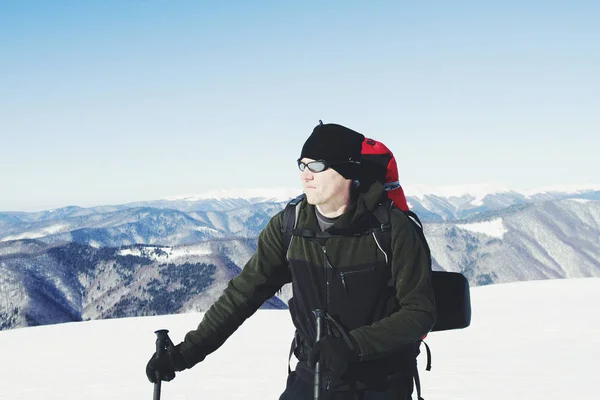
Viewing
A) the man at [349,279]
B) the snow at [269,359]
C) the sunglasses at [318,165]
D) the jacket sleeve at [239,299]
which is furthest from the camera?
the snow at [269,359]

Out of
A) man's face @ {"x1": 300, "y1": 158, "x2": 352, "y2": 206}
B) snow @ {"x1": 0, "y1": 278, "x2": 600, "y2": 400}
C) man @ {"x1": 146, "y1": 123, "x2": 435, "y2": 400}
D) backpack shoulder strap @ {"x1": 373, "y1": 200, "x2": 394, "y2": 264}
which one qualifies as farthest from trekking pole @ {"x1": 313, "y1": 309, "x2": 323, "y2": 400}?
snow @ {"x1": 0, "y1": 278, "x2": 600, "y2": 400}

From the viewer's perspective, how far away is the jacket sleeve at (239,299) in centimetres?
350

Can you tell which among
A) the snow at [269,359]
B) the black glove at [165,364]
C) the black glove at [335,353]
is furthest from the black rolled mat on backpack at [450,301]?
the snow at [269,359]

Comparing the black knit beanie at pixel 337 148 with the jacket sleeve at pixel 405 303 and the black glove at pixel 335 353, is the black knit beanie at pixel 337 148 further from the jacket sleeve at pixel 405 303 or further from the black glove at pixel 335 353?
the black glove at pixel 335 353

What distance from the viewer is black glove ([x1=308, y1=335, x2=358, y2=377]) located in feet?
9.39

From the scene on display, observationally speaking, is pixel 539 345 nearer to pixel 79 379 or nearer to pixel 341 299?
pixel 79 379

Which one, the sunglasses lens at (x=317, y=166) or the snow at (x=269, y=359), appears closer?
the sunglasses lens at (x=317, y=166)

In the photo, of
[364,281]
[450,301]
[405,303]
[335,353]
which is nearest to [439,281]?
[450,301]

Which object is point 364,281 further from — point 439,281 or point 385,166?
point 385,166

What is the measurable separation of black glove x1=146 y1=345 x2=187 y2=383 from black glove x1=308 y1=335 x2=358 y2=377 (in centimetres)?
99

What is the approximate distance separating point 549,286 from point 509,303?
4.74 meters

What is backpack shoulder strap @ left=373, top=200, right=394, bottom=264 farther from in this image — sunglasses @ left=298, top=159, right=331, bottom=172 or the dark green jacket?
sunglasses @ left=298, top=159, right=331, bottom=172

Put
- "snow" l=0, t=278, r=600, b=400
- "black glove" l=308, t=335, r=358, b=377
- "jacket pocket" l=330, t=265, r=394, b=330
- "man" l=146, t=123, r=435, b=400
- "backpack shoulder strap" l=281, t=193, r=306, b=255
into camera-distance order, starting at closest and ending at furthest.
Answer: "black glove" l=308, t=335, r=358, b=377 → "man" l=146, t=123, r=435, b=400 → "jacket pocket" l=330, t=265, r=394, b=330 → "backpack shoulder strap" l=281, t=193, r=306, b=255 → "snow" l=0, t=278, r=600, b=400

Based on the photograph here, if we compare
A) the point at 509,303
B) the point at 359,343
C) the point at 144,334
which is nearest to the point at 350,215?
the point at 359,343
